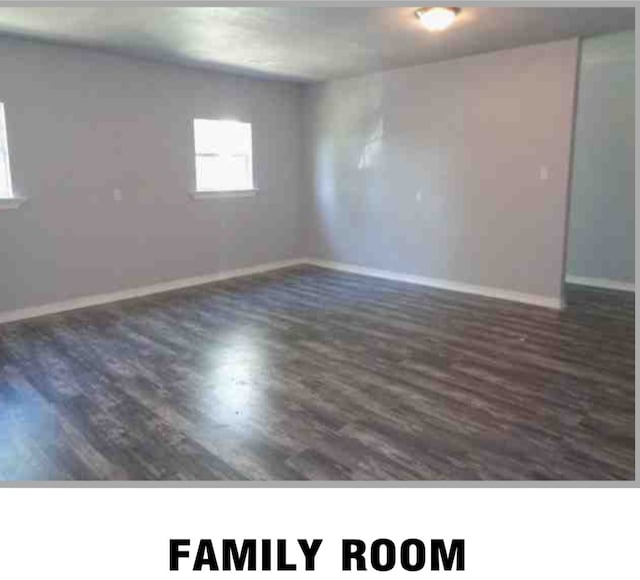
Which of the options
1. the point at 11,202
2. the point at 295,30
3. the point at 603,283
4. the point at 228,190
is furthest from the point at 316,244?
the point at 11,202

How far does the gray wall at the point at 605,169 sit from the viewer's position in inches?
211

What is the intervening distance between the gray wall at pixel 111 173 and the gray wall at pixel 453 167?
3.01 ft

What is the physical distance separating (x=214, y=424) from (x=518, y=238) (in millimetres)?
3587

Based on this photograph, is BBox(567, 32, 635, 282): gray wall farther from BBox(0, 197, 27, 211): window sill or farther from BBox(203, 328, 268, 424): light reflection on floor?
BBox(0, 197, 27, 211): window sill

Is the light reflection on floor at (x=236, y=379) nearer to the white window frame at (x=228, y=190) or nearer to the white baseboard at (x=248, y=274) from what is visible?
the white baseboard at (x=248, y=274)

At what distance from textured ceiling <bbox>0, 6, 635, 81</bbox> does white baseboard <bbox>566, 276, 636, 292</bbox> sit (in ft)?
8.78

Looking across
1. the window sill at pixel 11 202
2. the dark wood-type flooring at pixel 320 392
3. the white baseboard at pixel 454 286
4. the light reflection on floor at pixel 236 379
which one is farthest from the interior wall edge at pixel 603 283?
the window sill at pixel 11 202

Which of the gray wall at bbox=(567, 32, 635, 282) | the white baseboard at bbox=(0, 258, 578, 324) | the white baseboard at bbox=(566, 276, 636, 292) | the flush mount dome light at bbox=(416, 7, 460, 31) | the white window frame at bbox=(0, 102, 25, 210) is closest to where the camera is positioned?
the flush mount dome light at bbox=(416, 7, 460, 31)

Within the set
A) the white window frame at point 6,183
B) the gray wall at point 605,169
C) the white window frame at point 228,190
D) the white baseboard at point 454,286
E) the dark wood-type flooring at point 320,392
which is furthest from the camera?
the white window frame at point 228,190

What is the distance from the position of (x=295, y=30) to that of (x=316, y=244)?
328 cm

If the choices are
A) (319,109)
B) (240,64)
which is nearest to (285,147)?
(319,109)

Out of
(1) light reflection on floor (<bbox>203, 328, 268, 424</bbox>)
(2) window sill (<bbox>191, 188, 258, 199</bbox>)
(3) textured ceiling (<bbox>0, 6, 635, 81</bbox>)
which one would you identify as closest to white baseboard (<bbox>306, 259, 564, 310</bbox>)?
(2) window sill (<bbox>191, 188, 258, 199</bbox>)

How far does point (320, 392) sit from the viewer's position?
302cm

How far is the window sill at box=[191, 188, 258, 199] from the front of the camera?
18.8ft
